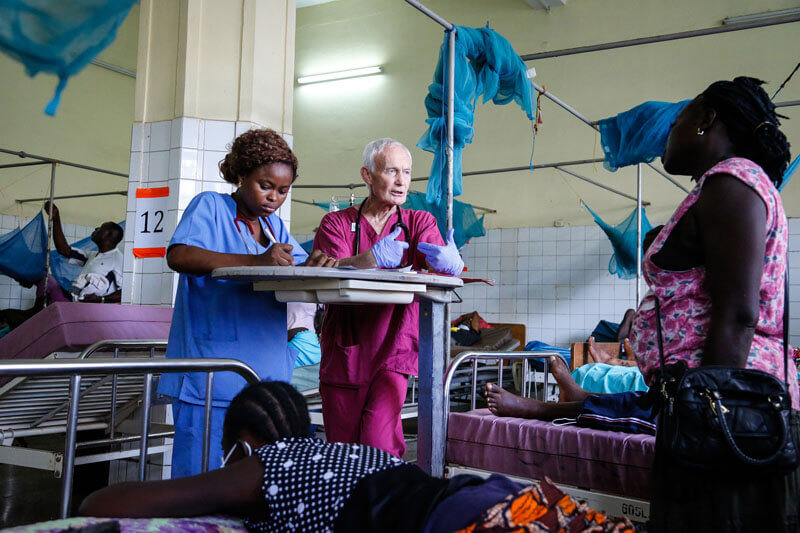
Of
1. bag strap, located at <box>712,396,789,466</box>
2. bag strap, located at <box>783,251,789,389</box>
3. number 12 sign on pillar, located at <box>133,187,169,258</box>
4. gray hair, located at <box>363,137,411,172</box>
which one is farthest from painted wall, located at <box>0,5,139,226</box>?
bag strap, located at <box>712,396,789,466</box>

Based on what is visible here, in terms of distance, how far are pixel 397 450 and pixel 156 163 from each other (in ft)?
9.96

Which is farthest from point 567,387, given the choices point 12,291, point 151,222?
point 12,291

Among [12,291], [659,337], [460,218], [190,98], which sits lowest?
[659,337]

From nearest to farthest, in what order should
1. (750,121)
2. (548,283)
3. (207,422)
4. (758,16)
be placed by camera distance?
(750,121) → (207,422) → (758,16) → (548,283)

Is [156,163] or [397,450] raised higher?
[156,163]

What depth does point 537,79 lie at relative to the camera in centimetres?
1144

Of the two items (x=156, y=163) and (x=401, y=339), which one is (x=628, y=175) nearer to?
(x=156, y=163)

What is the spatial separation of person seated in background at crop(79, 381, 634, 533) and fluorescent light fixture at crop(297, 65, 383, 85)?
37.8 feet

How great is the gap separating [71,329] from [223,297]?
2.11 metres

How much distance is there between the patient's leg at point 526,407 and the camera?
3094mm

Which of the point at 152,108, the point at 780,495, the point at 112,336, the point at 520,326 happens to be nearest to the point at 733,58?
the point at 520,326

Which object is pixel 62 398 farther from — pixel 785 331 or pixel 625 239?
pixel 625 239

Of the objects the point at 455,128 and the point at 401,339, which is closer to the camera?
the point at 401,339

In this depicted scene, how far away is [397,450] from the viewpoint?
2779 millimetres
